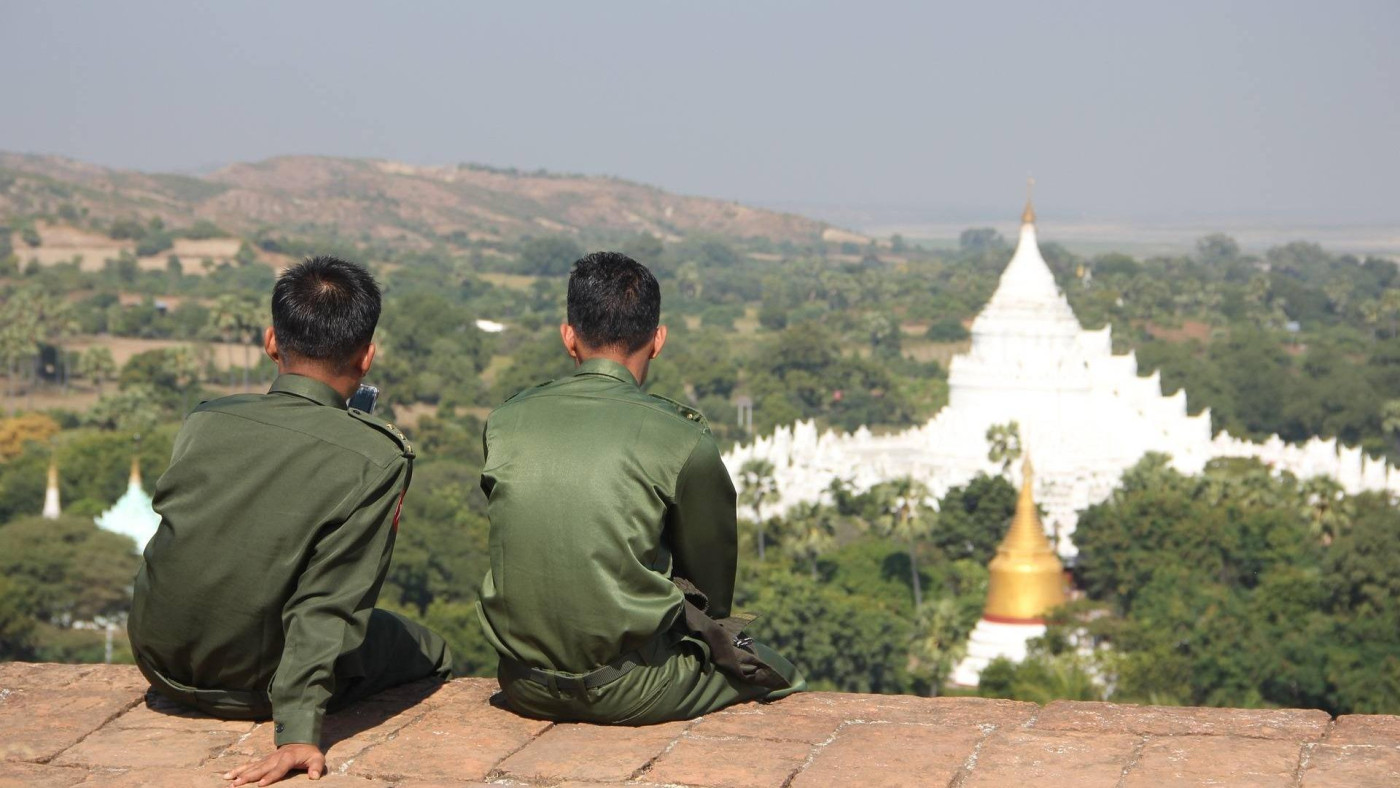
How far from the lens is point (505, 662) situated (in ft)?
24.1

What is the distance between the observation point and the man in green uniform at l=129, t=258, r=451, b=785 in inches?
273

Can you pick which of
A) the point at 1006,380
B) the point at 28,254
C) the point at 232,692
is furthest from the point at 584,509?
the point at 28,254

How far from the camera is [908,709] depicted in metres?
7.71

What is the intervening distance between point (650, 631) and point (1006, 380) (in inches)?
2042

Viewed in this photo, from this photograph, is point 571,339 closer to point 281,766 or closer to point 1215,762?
point 281,766

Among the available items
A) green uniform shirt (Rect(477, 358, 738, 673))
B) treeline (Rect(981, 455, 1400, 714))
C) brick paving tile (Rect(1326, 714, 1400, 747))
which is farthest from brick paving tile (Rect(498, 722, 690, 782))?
treeline (Rect(981, 455, 1400, 714))

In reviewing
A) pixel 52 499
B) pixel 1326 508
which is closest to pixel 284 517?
pixel 1326 508

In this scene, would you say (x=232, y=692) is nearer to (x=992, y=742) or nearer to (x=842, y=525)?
(x=992, y=742)

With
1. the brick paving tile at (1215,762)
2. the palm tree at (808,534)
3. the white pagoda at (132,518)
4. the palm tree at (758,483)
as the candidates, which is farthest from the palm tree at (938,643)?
the brick paving tile at (1215,762)

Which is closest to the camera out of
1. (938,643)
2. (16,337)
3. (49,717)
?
(49,717)

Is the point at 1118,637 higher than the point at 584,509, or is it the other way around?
the point at 584,509

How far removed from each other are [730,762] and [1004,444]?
48.8 meters

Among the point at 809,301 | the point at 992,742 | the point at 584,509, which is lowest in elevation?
the point at 809,301

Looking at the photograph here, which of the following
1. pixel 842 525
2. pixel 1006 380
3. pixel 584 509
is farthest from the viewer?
pixel 1006 380
